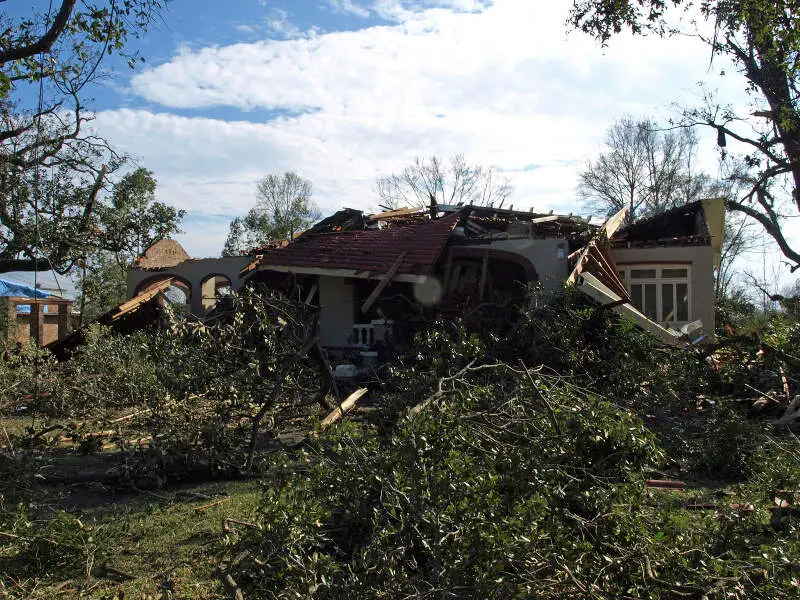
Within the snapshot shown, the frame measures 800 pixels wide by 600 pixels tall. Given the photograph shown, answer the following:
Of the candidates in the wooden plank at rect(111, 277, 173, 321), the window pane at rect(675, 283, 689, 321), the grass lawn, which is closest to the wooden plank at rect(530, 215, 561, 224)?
the window pane at rect(675, 283, 689, 321)

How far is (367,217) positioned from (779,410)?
1166cm

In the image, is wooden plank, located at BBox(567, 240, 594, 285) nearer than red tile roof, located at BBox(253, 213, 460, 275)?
Yes

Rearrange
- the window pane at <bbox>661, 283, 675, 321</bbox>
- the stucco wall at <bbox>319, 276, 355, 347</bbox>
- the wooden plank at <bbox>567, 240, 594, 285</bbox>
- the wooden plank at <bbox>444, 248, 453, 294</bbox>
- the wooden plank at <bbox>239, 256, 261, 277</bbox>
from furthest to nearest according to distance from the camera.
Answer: the wooden plank at <bbox>239, 256, 261, 277</bbox> < the stucco wall at <bbox>319, 276, 355, 347</bbox> < the window pane at <bbox>661, 283, 675, 321</bbox> < the wooden plank at <bbox>444, 248, 453, 294</bbox> < the wooden plank at <bbox>567, 240, 594, 285</bbox>

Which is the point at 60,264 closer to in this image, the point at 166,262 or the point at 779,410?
the point at 166,262

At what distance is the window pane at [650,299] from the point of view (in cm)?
1418

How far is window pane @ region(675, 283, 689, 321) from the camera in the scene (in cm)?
1395

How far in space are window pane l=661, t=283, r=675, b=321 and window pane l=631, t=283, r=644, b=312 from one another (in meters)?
0.49

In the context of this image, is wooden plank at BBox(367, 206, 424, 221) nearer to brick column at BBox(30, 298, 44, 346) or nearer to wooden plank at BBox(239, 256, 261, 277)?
wooden plank at BBox(239, 256, 261, 277)

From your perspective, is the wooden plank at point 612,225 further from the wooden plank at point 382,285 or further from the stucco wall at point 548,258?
the wooden plank at point 382,285

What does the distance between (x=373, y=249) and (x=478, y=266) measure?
107 inches

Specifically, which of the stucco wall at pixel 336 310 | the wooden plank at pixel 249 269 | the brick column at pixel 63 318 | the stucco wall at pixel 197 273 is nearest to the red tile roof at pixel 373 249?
the wooden plank at pixel 249 269

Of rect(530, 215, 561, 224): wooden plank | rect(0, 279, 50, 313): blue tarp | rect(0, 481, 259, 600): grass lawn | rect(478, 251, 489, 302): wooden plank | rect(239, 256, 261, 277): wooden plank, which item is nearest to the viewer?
rect(0, 481, 259, 600): grass lawn

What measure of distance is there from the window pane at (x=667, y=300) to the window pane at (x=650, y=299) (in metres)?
0.18

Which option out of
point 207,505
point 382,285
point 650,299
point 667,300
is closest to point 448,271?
point 382,285
